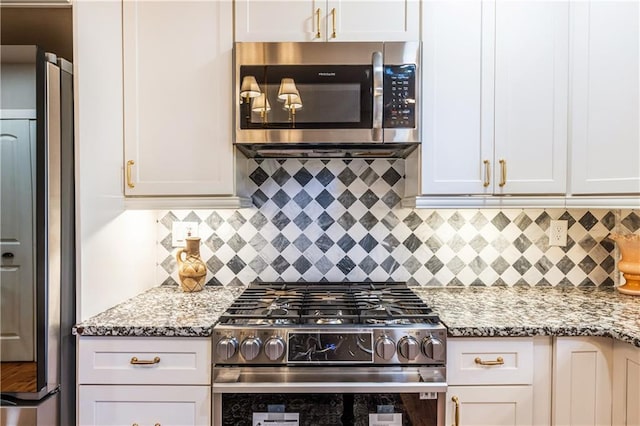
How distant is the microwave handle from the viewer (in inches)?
64.2

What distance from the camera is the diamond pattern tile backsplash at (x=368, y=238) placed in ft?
6.61

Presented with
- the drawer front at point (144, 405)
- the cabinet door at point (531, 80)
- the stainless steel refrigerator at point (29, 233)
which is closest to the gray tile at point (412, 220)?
the cabinet door at point (531, 80)

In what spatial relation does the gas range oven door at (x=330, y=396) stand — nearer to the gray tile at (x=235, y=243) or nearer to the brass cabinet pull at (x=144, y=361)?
the brass cabinet pull at (x=144, y=361)

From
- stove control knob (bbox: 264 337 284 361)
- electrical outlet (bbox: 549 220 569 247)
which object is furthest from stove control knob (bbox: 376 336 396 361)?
electrical outlet (bbox: 549 220 569 247)

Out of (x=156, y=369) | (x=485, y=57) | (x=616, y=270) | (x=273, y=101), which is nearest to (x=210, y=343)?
(x=156, y=369)

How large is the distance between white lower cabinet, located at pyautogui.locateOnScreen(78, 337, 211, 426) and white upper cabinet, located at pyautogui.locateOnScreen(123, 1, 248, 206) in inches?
28.5

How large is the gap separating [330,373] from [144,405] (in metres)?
0.66

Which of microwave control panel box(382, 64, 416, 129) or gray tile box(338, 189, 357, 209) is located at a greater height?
microwave control panel box(382, 64, 416, 129)

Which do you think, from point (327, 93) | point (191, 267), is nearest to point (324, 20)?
point (327, 93)

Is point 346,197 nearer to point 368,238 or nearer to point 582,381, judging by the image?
point 368,238

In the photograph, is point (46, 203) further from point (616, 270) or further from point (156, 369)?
point (616, 270)

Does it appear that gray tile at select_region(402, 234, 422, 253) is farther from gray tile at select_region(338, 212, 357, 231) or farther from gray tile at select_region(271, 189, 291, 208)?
gray tile at select_region(271, 189, 291, 208)

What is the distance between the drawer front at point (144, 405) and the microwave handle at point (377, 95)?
115cm

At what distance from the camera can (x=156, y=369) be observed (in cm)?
138
